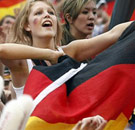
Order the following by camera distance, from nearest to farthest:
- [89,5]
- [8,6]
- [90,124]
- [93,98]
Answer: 1. [90,124]
2. [93,98]
3. [89,5]
4. [8,6]

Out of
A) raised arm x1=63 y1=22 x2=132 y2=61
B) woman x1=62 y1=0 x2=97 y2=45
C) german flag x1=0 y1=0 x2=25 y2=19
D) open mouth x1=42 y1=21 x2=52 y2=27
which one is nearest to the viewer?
raised arm x1=63 y1=22 x2=132 y2=61

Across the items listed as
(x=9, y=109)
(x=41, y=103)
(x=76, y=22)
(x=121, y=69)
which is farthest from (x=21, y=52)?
(x=76, y=22)

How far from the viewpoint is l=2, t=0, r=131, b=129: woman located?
2.63 metres

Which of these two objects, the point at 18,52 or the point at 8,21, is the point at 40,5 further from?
the point at 8,21

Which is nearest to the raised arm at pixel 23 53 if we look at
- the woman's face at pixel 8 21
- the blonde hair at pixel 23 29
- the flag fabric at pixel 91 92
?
the flag fabric at pixel 91 92

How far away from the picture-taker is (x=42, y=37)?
2732mm

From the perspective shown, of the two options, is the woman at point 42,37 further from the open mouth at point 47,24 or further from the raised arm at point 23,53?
the raised arm at point 23,53

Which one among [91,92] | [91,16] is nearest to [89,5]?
[91,16]

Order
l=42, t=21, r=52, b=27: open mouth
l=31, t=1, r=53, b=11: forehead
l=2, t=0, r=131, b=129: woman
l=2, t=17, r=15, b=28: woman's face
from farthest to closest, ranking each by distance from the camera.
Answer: l=2, t=17, r=15, b=28: woman's face
l=31, t=1, r=53, b=11: forehead
l=42, t=21, r=52, b=27: open mouth
l=2, t=0, r=131, b=129: woman

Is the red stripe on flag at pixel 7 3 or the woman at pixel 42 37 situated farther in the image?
the red stripe on flag at pixel 7 3

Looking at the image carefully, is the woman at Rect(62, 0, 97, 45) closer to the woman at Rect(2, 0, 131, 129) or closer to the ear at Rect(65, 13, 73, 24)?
the ear at Rect(65, 13, 73, 24)

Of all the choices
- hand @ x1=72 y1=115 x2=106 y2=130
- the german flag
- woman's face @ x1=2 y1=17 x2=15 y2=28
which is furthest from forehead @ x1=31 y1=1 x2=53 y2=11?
→ the german flag

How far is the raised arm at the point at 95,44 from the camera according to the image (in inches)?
98.4

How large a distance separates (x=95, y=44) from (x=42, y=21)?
0.38 metres
